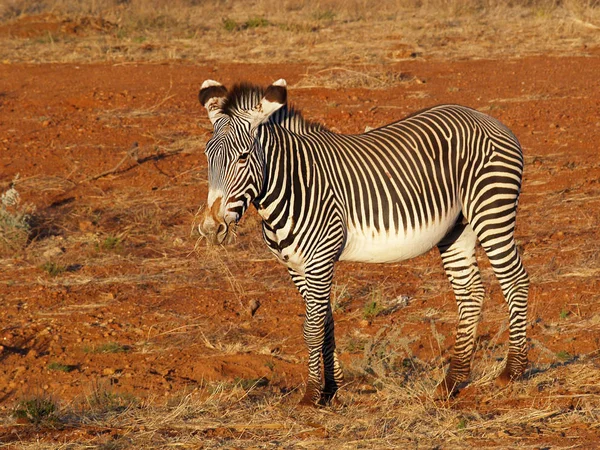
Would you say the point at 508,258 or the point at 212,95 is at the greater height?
the point at 212,95

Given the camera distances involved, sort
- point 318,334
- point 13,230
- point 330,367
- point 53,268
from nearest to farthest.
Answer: point 318,334
point 330,367
point 53,268
point 13,230

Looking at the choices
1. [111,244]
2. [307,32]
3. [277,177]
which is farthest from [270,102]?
[307,32]

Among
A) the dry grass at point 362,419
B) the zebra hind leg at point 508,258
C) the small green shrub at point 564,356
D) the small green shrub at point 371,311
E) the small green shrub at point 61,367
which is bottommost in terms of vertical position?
the small green shrub at point 61,367

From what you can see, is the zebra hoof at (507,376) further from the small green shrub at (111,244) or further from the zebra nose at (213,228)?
the small green shrub at (111,244)

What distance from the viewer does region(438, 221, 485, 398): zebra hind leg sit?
20.5 ft

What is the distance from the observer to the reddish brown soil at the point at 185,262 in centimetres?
695

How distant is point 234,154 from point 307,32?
15458 millimetres

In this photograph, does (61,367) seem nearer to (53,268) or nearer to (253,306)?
(253,306)

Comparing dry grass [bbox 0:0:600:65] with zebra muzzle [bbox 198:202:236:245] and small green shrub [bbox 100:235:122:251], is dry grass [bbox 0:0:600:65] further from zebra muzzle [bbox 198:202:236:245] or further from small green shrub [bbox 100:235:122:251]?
zebra muzzle [bbox 198:202:236:245]

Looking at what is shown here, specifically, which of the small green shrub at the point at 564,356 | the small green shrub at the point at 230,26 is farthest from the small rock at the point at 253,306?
the small green shrub at the point at 230,26

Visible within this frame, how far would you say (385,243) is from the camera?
5.82 m

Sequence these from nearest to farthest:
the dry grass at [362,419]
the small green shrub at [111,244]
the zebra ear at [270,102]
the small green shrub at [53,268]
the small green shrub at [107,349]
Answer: the dry grass at [362,419] < the zebra ear at [270,102] < the small green shrub at [107,349] < the small green shrub at [53,268] < the small green shrub at [111,244]

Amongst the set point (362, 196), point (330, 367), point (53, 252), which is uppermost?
point (362, 196)

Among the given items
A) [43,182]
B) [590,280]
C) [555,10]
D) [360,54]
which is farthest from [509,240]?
[555,10]
